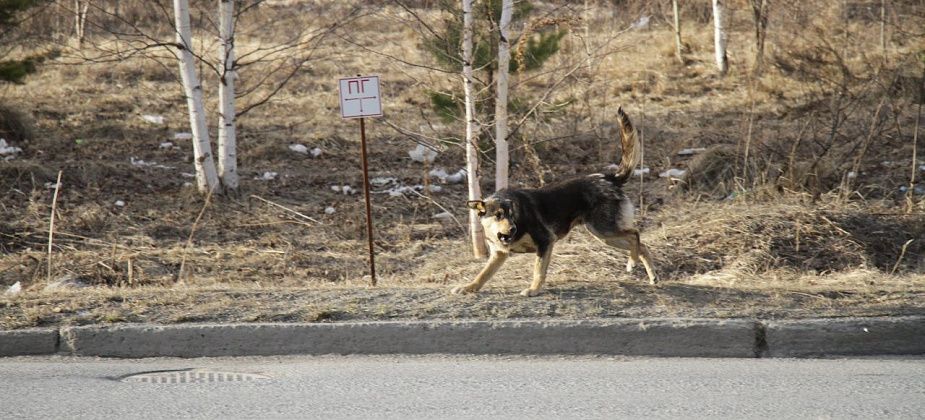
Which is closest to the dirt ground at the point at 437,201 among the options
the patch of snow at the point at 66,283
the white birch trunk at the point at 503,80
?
the patch of snow at the point at 66,283

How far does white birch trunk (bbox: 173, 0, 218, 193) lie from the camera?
12.8 m

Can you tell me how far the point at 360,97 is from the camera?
841cm

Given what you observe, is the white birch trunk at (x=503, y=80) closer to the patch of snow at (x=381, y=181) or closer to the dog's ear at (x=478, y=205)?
the dog's ear at (x=478, y=205)

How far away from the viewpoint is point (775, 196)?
11969 millimetres

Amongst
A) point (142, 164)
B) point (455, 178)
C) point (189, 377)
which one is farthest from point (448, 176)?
point (189, 377)

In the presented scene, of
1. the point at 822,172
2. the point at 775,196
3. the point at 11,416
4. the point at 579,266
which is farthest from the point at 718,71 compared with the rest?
the point at 11,416

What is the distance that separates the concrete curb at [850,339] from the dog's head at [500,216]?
1.91 m

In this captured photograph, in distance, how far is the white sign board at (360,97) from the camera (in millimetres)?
8359

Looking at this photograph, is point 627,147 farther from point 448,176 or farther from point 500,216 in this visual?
point 448,176

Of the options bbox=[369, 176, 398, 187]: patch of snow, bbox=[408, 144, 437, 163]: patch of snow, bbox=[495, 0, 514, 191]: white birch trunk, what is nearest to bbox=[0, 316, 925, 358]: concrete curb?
bbox=[495, 0, 514, 191]: white birch trunk

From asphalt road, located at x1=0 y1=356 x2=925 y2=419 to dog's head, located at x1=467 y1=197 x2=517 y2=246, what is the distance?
1.04m

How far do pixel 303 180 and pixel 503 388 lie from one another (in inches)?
384

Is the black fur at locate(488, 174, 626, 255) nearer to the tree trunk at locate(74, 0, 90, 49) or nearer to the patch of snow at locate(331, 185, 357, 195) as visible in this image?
the patch of snow at locate(331, 185, 357, 195)

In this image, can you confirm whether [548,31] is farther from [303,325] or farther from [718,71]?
[303,325]
